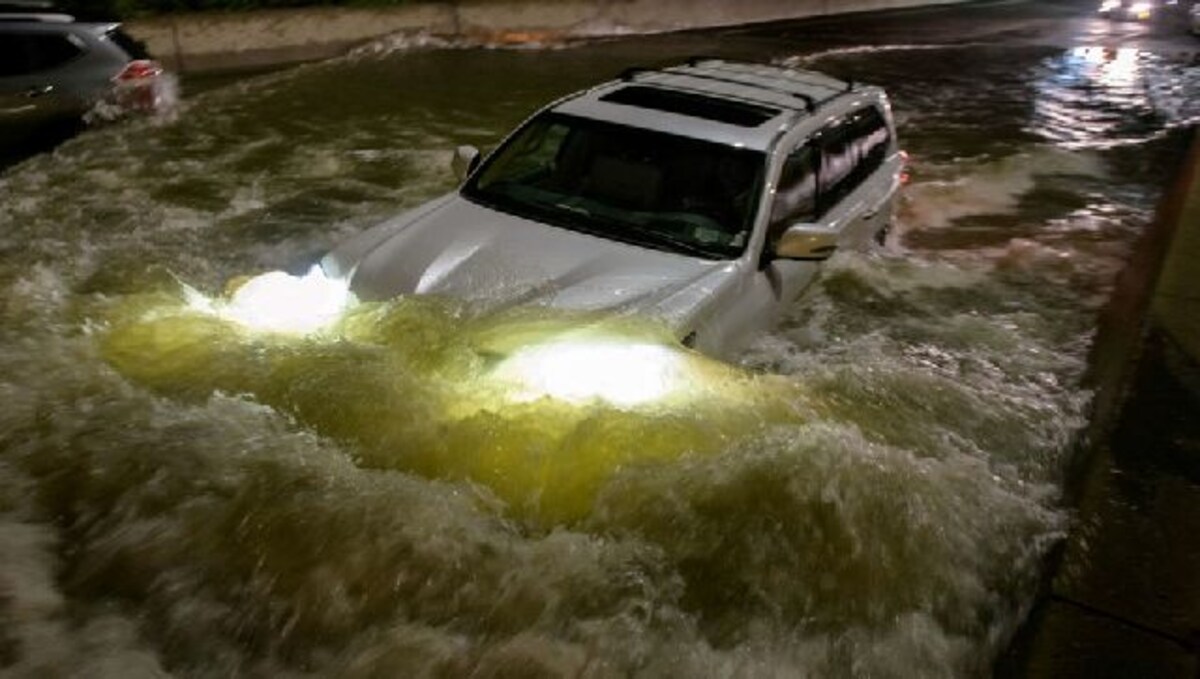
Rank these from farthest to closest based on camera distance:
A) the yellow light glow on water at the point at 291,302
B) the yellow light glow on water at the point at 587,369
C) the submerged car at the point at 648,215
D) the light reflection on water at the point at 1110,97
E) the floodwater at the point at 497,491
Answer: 1. the light reflection on water at the point at 1110,97
2. the yellow light glow on water at the point at 291,302
3. the submerged car at the point at 648,215
4. the yellow light glow on water at the point at 587,369
5. the floodwater at the point at 497,491

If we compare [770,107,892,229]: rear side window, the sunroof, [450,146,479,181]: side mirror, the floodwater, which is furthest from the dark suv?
[770,107,892,229]: rear side window

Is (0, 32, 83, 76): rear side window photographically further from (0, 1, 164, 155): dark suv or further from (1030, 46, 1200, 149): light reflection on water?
(1030, 46, 1200, 149): light reflection on water

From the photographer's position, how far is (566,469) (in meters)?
4.36

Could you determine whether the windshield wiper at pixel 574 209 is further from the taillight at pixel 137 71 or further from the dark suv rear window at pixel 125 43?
the dark suv rear window at pixel 125 43

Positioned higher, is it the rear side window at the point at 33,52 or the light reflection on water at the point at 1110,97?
the rear side window at the point at 33,52

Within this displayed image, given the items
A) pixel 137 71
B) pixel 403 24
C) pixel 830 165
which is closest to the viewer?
pixel 830 165

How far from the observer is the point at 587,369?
4465 millimetres

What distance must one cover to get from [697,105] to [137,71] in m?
5.90

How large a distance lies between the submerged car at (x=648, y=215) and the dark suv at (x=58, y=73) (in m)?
4.66

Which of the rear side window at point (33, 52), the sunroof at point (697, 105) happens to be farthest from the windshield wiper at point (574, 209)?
the rear side window at point (33, 52)

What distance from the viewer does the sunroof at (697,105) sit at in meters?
5.51

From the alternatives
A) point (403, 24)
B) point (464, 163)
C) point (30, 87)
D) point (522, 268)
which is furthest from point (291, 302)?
point (403, 24)

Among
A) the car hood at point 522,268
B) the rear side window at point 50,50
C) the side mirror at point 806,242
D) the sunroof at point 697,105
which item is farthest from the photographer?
the rear side window at point 50,50

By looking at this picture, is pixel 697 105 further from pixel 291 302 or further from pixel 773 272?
pixel 291 302
